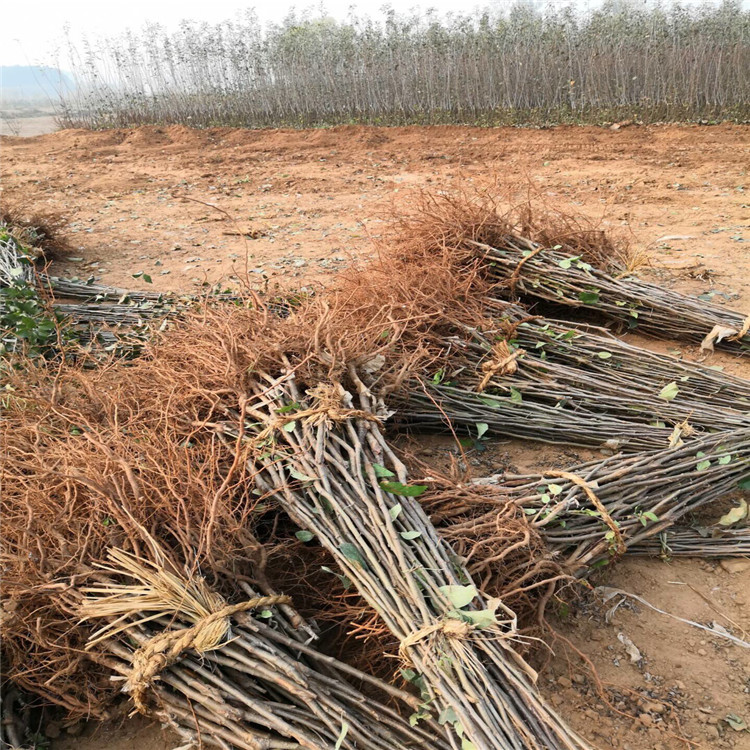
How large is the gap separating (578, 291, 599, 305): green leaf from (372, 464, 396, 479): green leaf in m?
2.08

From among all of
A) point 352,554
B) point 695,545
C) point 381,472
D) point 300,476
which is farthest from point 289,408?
point 695,545

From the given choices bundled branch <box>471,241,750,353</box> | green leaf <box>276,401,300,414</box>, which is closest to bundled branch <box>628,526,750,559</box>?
green leaf <box>276,401,300,414</box>

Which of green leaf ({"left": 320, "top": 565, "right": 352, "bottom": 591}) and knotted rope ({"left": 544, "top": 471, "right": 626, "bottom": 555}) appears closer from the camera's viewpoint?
green leaf ({"left": 320, "top": 565, "right": 352, "bottom": 591})

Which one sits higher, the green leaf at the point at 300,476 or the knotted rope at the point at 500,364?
the green leaf at the point at 300,476

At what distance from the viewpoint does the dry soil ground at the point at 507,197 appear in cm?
183

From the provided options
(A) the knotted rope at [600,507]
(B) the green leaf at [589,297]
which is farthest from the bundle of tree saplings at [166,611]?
(B) the green leaf at [589,297]

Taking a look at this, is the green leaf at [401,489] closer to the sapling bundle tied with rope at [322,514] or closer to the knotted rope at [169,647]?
the sapling bundle tied with rope at [322,514]

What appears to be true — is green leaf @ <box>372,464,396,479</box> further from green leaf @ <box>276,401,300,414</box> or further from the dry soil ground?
the dry soil ground

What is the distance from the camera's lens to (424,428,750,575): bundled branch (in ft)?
6.73

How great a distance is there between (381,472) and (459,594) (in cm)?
51

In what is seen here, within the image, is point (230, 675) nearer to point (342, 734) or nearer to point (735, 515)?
point (342, 734)

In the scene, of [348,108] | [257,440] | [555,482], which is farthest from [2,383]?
[348,108]

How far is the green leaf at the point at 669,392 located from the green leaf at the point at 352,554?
1.75m

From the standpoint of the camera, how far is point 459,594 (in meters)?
1.61
